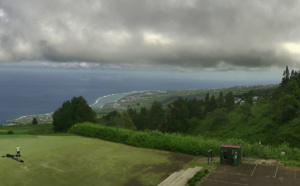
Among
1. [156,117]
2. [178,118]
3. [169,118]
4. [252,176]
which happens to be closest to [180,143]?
[252,176]

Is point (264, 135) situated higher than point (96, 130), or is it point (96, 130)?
point (96, 130)

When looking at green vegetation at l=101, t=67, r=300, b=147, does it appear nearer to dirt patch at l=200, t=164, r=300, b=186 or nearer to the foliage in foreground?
the foliage in foreground

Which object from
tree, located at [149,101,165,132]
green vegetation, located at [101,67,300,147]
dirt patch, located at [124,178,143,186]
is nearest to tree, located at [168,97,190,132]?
green vegetation, located at [101,67,300,147]

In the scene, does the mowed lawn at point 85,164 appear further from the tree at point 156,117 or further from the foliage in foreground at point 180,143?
the tree at point 156,117

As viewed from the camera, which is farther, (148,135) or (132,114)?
(132,114)

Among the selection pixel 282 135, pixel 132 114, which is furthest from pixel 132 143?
pixel 132 114

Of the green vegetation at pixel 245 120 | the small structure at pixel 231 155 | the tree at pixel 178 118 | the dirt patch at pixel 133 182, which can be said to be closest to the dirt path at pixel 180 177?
the dirt patch at pixel 133 182

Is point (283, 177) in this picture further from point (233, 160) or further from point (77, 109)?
point (77, 109)
